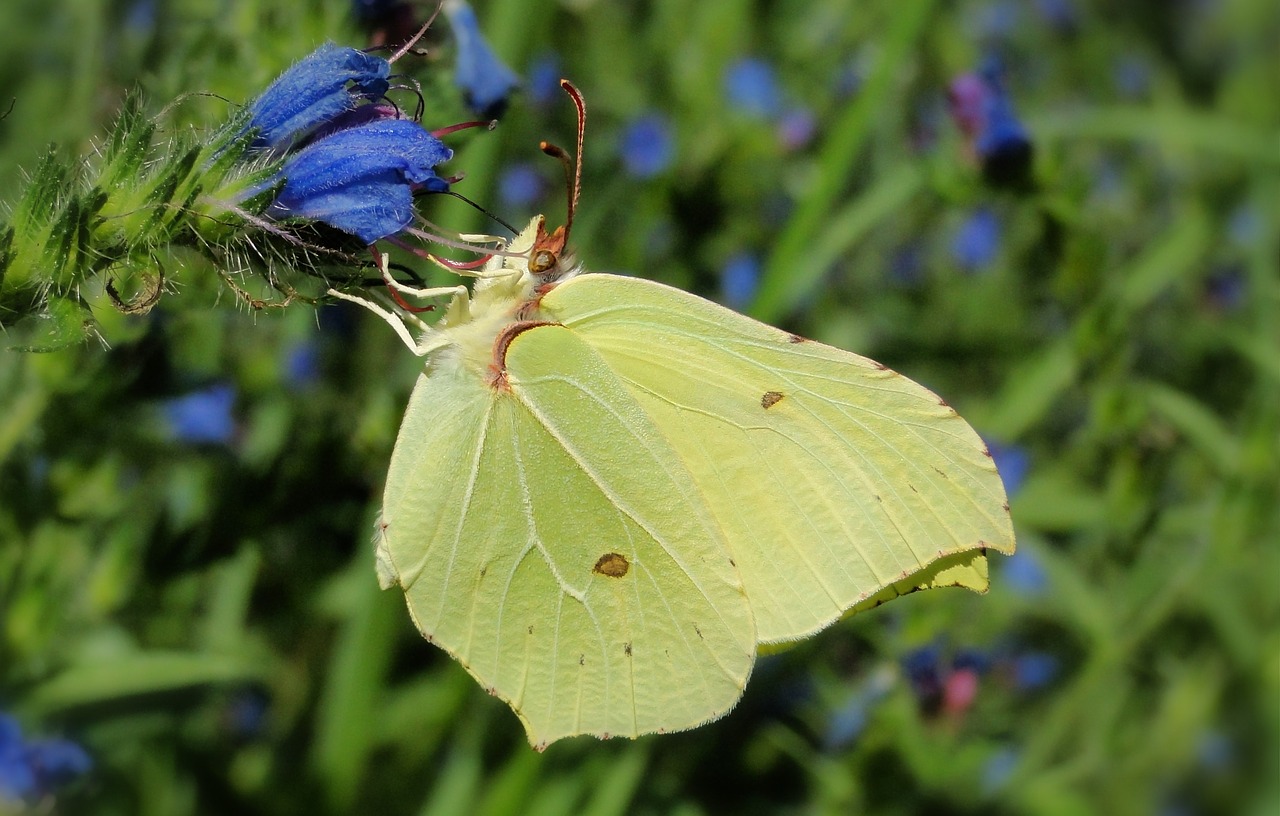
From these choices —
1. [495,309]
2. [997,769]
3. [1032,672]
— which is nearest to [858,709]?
[997,769]

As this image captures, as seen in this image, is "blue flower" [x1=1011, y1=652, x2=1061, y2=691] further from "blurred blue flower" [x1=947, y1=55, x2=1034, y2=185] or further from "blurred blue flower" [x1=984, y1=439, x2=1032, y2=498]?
"blurred blue flower" [x1=947, y1=55, x2=1034, y2=185]

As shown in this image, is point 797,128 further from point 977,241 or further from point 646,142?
point 977,241

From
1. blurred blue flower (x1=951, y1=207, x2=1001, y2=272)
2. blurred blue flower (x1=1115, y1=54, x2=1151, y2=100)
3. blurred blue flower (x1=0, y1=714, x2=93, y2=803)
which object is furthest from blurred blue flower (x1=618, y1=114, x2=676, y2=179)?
blurred blue flower (x1=1115, y1=54, x2=1151, y2=100)

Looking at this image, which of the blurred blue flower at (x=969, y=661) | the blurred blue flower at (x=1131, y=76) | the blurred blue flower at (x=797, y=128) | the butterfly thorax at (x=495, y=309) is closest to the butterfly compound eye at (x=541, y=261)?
the butterfly thorax at (x=495, y=309)

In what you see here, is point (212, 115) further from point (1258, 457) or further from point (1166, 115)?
point (1166, 115)

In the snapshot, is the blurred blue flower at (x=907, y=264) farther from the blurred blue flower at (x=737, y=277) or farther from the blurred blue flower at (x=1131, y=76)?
the blurred blue flower at (x=1131, y=76)

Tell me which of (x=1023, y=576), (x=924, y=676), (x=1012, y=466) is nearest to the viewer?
(x=924, y=676)
